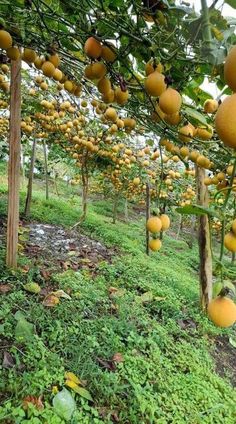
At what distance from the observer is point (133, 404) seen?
2.23m

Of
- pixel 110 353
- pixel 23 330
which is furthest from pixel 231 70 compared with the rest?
pixel 110 353

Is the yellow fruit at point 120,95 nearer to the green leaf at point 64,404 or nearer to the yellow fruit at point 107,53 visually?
the yellow fruit at point 107,53

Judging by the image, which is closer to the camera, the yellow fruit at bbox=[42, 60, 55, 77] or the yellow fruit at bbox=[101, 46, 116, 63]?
the yellow fruit at bbox=[101, 46, 116, 63]

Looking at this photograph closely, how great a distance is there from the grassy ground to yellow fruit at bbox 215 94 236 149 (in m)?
1.70

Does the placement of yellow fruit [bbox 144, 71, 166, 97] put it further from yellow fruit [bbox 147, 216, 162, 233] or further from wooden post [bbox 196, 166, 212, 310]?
wooden post [bbox 196, 166, 212, 310]

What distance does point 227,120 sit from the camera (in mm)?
510

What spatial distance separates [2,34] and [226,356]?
3485 mm

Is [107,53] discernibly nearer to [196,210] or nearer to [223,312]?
[196,210]

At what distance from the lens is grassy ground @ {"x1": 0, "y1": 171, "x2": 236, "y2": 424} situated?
6.65 feet

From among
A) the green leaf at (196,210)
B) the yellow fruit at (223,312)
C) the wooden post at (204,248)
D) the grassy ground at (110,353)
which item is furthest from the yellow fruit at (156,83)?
the wooden post at (204,248)

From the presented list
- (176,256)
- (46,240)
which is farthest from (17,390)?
(176,256)

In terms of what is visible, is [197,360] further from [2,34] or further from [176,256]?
[176,256]

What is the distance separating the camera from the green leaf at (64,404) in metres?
1.85

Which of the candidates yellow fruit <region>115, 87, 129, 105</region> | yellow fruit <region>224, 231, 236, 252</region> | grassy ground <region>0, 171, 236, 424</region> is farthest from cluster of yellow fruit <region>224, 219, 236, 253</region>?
grassy ground <region>0, 171, 236, 424</region>
